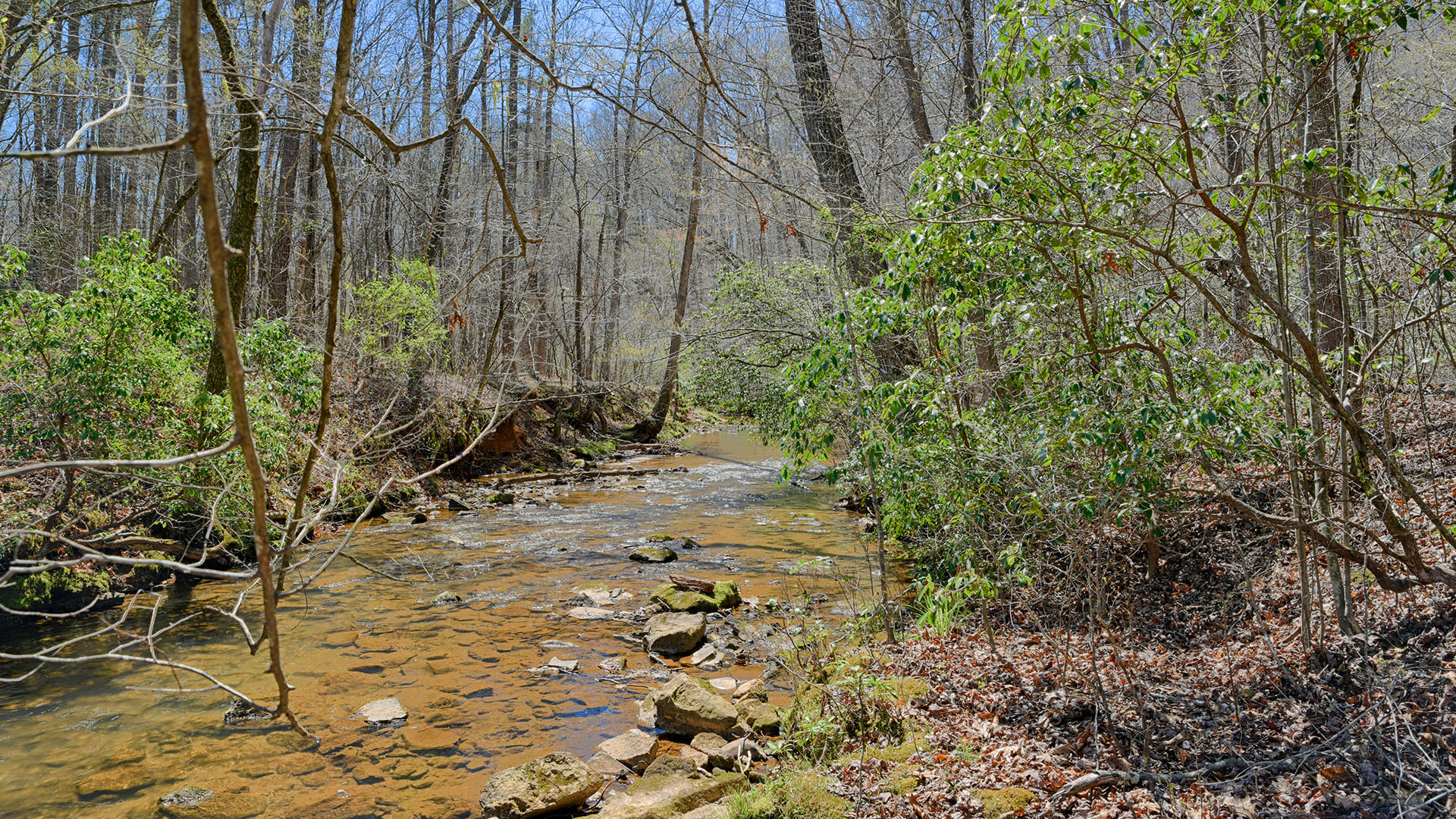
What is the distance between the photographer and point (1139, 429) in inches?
169

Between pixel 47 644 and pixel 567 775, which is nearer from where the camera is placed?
pixel 567 775

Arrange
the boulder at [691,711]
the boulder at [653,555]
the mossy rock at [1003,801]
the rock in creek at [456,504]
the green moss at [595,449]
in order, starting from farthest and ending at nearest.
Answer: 1. the green moss at [595,449]
2. the rock in creek at [456,504]
3. the boulder at [653,555]
4. the boulder at [691,711]
5. the mossy rock at [1003,801]

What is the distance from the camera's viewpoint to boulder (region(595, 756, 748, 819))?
470 cm

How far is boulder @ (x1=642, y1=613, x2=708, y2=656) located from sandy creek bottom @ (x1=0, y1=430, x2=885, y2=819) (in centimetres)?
19

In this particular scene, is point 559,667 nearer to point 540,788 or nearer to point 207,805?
point 540,788

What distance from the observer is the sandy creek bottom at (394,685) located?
5.34m

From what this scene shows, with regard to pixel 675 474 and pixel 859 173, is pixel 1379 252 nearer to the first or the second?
pixel 859 173

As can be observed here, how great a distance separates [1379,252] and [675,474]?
581 inches

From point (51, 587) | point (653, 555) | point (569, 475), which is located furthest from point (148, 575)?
point (569, 475)

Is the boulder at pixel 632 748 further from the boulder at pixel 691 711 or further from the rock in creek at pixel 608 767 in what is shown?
the boulder at pixel 691 711

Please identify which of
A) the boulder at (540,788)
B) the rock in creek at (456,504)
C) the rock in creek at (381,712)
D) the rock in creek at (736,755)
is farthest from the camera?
the rock in creek at (456,504)

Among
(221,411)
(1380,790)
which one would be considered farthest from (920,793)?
(221,411)

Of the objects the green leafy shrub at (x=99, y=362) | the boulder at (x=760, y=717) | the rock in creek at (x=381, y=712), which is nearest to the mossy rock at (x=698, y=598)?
the boulder at (x=760, y=717)

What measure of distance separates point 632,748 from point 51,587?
21.2ft
